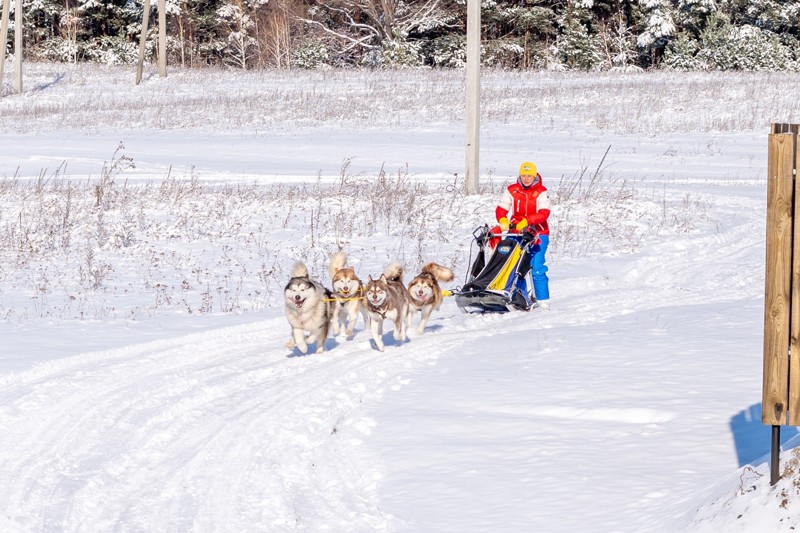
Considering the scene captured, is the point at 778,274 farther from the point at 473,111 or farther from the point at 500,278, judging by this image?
the point at 473,111

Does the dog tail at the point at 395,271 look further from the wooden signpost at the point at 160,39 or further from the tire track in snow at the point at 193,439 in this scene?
the wooden signpost at the point at 160,39

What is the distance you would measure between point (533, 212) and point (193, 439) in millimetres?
5984

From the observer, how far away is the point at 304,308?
8.95m

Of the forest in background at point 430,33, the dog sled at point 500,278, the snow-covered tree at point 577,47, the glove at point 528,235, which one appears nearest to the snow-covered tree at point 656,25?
the forest in background at point 430,33

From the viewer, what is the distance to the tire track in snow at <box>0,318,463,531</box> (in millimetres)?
5383

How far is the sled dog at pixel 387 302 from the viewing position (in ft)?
30.6

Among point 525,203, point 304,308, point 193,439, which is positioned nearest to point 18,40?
point 525,203

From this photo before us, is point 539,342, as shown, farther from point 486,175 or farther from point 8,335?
point 486,175

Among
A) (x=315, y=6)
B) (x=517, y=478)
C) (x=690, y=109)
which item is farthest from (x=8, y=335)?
(x=315, y=6)

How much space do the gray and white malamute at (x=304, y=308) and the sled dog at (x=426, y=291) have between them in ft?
3.78

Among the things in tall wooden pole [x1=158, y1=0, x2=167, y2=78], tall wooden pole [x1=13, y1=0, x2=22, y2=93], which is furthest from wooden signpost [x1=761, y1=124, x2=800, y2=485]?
tall wooden pole [x1=158, y1=0, x2=167, y2=78]

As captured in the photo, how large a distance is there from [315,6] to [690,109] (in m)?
27.7

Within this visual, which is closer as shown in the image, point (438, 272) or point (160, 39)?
Result: point (438, 272)

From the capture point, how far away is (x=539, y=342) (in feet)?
30.7
